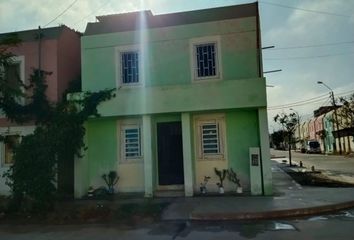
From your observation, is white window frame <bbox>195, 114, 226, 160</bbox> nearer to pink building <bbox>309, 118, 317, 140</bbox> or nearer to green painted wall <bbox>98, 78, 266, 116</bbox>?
green painted wall <bbox>98, 78, 266, 116</bbox>

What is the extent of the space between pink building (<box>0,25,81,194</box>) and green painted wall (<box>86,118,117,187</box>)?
2137 millimetres

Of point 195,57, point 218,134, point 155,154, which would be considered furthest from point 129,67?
point 218,134

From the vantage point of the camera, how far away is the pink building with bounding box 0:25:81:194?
1702 centimetres

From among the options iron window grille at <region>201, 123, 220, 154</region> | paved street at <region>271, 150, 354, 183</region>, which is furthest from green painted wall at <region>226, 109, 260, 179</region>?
paved street at <region>271, 150, 354, 183</region>

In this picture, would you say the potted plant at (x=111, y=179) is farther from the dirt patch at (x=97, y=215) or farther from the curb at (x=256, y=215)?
the curb at (x=256, y=215)

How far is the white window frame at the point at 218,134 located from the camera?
15555mm

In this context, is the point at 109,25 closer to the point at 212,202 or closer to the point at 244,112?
the point at 244,112

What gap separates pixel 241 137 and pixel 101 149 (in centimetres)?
549

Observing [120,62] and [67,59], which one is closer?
[120,62]

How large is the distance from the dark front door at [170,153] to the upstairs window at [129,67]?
A: 6.85 ft

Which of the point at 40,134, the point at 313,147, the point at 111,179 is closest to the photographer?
the point at 40,134

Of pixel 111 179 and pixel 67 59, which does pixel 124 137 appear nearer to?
pixel 111 179

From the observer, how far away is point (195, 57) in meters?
15.7

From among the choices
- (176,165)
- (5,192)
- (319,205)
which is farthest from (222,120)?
(5,192)
